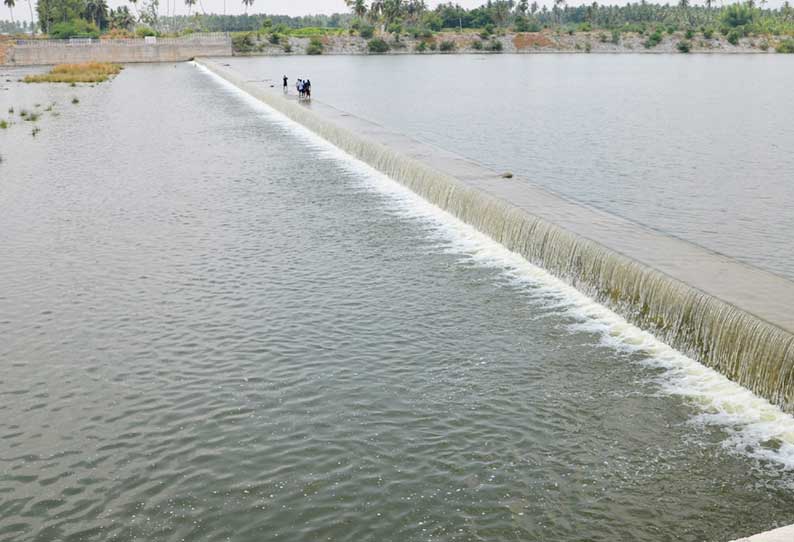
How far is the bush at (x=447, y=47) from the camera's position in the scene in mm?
133125

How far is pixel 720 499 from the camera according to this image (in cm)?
752

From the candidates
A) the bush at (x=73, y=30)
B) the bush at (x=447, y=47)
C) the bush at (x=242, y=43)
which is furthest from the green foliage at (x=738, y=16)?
the bush at (x=73, y=30)

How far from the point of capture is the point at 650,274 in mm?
11773

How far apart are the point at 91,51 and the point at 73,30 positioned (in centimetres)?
2746

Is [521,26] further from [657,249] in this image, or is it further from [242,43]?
[657,249]

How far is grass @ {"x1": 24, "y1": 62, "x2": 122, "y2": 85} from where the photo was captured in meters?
62.7

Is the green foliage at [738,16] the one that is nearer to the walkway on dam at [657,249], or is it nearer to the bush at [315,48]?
the bush at [315,48]

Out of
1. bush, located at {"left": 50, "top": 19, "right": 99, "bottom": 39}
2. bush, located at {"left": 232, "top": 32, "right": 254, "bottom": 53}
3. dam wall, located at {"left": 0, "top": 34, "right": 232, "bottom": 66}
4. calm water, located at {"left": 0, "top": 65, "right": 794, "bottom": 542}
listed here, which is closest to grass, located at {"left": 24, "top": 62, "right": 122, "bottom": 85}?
dam wall, located at {"left": 0, "top": 34, "right": 232, "bottom": 66}

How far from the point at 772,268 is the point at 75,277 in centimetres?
1196

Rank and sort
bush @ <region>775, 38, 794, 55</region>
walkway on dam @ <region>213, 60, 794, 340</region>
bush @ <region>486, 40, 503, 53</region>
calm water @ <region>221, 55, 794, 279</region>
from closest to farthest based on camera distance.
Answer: walkway on dam @ <region>213, 60, 794, 340</region> < calm water @ <region>221, 55, 794, 279</region> < bush @ <region>775, 38, 794, 55</region> < bush @ <region>486, 40, 503, 53</region>

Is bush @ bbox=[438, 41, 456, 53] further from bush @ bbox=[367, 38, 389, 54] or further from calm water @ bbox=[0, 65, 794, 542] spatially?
calm water @ bbox=[0, 65, 794, 542]

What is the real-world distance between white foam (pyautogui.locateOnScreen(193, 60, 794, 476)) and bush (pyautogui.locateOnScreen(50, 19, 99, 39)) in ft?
354

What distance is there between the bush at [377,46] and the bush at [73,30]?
39535mm

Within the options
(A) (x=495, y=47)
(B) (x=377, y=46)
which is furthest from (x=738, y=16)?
(B) (x=377, y=46)
